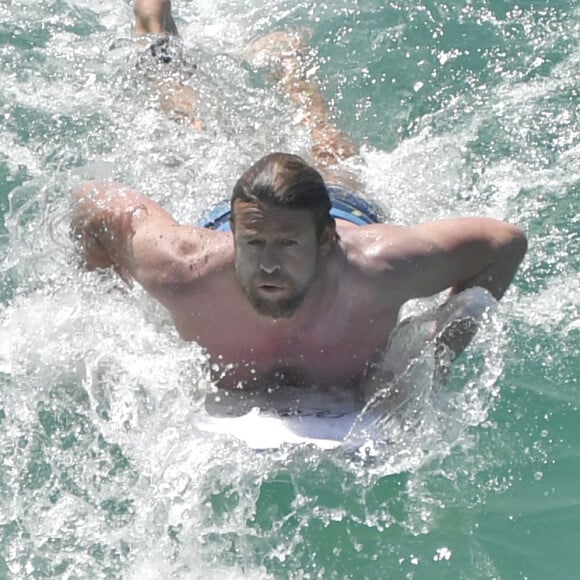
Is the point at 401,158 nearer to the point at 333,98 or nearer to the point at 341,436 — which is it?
the point at 333,98

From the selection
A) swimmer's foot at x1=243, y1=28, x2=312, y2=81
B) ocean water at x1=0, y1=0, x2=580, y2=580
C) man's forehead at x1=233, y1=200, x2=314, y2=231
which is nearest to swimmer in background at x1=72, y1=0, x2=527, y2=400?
man's forehead at x1=233, y1=200, x2=314, y2=231

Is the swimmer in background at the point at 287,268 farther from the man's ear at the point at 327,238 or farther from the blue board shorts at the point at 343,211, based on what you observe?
the blue board shorts at the point at 343,211

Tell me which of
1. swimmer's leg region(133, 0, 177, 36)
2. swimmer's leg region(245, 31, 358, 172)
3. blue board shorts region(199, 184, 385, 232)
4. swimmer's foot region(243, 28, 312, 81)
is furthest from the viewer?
swimmer's foot region(243, 28, 312, 81)

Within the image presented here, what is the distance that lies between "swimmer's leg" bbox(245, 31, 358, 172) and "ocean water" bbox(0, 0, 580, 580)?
6cm

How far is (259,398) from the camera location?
349 cm

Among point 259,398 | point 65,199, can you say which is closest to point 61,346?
point 65,199

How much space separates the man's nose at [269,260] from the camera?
314 cm

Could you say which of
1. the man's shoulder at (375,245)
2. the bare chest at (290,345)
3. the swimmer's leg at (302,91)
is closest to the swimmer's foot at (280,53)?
the swimmer's leg at (302,91)

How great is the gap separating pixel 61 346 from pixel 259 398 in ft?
2.22

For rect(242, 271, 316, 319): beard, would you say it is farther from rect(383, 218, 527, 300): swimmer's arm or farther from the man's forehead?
rect(383, 218, 527, 300): swimmer's arm

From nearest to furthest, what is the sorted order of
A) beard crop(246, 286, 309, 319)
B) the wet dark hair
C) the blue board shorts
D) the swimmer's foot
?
the wet dark hair < beard crop(246, 286, 309, 319) < the blue board shorts < the swimmer's foot

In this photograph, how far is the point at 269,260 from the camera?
314cm

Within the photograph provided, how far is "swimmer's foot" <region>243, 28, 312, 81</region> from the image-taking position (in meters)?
5.22

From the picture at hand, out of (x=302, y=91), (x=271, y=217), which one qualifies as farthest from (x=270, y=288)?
(x=302, y=91)
